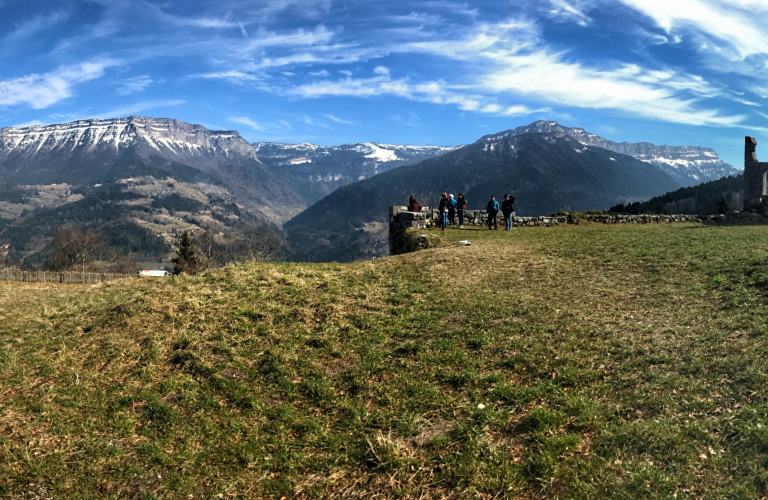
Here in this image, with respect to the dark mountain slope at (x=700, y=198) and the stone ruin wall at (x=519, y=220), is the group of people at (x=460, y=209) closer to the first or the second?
the stone ruin wall at (x=519, y=220)

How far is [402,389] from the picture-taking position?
33.4ft

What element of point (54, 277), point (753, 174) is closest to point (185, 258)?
point (54, 277)

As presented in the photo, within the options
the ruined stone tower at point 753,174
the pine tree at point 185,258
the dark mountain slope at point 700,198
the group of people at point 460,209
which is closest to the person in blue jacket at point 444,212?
the group of people at point 460,209

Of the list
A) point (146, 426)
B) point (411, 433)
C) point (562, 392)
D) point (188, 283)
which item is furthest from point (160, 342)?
point (562, 392)

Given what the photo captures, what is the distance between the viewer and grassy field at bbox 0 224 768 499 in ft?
24.2

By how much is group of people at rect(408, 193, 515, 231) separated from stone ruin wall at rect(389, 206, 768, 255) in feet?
3.10

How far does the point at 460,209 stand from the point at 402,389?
27053 mm

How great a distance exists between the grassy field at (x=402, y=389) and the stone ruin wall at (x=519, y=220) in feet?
56.2

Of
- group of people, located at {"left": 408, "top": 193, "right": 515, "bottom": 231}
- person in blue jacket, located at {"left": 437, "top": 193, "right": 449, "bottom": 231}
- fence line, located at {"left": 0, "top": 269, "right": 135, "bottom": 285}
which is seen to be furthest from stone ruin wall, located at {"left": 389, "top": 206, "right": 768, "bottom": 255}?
fence line, located at {"left": 0, "top": 269, "right": 135, "bottom": 285}

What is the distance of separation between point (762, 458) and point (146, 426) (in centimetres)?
1015

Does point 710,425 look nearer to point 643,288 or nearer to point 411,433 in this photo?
point 411,433

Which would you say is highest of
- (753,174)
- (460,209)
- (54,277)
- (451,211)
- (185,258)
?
(753,174)

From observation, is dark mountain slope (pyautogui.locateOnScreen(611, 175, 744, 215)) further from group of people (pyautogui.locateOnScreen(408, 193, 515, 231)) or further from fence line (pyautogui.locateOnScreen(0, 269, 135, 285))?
fence line (pyautogui.locateOnScreen(0, 269, 135, 285))

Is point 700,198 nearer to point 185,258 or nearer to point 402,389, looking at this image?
point 185,258
